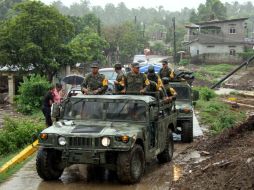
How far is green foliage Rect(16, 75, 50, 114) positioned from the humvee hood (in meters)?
14.7

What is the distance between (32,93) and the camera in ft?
82.0

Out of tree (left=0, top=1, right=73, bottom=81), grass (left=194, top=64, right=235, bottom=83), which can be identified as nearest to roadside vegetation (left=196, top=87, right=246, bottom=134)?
tree (left=0, top=1, right=73, bottom=81)

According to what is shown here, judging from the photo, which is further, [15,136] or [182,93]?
[182,93]

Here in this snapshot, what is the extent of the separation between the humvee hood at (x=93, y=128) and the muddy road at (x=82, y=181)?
1.04m

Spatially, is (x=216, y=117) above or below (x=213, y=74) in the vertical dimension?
above

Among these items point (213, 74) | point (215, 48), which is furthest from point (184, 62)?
point (213, 74)

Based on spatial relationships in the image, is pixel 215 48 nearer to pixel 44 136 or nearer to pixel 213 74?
pixel 213 74

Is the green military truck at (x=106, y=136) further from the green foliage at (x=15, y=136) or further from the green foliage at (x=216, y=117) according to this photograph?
the green foliage at (x=216, y=117)

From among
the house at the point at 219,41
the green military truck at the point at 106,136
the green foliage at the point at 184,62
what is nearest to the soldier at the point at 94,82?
the green military truck at the point at 106,136

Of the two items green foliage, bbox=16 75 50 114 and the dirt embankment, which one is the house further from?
the dirt embankment

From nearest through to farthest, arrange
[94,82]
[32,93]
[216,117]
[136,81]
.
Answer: [136,81] < [94,82] < [216,117] < [32,93]

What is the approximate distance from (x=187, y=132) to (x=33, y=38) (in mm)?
14730

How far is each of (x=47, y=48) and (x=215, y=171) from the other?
1924 cm

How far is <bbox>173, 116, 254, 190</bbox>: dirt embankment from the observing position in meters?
8.06
